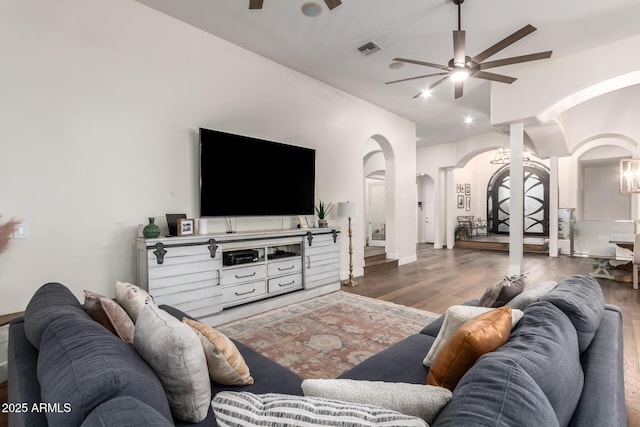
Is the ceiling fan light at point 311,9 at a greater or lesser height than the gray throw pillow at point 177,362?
greater

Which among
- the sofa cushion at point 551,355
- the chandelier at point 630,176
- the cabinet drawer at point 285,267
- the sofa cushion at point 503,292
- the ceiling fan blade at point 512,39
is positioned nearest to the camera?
the sofa cushion at point 551,355

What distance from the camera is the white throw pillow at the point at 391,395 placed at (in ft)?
2.85

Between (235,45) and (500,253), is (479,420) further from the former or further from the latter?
(500,253)

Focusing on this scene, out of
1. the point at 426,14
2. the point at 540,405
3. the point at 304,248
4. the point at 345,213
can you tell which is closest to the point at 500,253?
the point at 345,213

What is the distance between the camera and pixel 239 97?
156 inches

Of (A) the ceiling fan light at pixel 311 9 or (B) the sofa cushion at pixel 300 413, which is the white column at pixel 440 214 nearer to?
(A) the ceiling fan light at pixel 311 9

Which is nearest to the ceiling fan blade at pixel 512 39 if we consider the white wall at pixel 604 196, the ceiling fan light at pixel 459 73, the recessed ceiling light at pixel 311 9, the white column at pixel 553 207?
the ceiling fan light at pixel 459 73

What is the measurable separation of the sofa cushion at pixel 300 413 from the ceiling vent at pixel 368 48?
4.04 metres

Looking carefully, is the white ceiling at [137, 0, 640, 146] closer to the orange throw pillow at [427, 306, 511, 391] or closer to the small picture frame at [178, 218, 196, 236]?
the small picture frame at [178, 218, 196, 236]

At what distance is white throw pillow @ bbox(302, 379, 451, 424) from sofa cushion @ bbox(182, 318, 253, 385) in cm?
50

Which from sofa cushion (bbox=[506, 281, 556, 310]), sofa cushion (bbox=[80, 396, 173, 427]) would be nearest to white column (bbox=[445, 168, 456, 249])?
sofa cushion (bbox=[506, 281, 556, 310])

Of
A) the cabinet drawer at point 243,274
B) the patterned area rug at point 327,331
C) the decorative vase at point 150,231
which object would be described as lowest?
the patterned area rug at point 327,331

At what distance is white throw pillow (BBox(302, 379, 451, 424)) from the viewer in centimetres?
87

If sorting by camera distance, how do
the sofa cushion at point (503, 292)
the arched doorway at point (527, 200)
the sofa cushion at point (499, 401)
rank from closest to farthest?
the sofa cushion at point (499, 401) → the sofa cushion at point (503, 292) → the arched doorway at point (527, 200)
